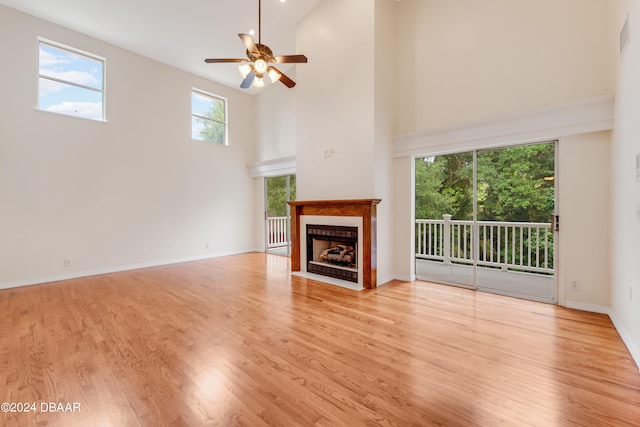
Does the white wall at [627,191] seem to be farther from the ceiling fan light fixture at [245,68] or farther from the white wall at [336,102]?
the ceiling fan light fixture at [245,68]

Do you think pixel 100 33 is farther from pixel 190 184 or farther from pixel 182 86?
pixel 190 184

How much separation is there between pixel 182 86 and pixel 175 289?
481 centimetres

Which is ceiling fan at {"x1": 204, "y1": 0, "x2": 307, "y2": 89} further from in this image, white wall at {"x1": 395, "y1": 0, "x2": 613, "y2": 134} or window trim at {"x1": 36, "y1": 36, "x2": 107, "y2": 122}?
window trim at {"x1": 36, "y1": 36, "x2": 107, "y2": 122}

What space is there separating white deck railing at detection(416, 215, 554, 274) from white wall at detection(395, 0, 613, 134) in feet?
5.76

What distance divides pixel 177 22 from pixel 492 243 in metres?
6.82

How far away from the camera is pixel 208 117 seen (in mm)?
6953

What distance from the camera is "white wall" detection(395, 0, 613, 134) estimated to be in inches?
121

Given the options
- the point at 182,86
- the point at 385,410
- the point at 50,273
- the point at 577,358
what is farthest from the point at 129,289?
the point at 577,358

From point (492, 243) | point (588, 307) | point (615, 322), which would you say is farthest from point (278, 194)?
point (615, 322)

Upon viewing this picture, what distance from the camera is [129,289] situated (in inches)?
165

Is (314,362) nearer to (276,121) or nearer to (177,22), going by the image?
(177,22)

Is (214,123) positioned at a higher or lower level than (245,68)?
higher

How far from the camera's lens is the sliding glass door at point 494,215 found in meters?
3.64

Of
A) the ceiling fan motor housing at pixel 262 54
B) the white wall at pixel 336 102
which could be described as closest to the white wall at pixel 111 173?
the white wall at pixel 336 102
